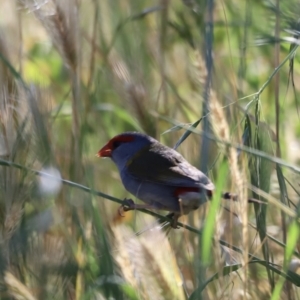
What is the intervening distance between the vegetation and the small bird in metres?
0.09

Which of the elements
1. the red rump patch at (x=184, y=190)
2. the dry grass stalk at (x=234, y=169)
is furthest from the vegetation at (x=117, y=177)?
the red rump patch at (x=184, y=190)

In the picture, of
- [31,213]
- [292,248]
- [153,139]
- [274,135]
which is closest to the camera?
[292,248]

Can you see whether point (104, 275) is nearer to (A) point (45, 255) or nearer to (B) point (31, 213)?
(A) point (45, 255)

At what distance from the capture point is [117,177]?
348 cm

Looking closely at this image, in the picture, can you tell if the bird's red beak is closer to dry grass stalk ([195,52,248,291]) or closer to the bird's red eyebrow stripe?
the bird's red eyebrow stripe

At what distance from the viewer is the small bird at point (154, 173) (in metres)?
2.71

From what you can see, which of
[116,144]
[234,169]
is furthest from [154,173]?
[234,169]

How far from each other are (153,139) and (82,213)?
37.8 inches

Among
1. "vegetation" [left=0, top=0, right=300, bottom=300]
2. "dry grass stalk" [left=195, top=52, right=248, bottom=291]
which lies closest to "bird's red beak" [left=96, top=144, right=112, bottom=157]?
"vegetation" [left=0, top=0, right=300, bottom=300]

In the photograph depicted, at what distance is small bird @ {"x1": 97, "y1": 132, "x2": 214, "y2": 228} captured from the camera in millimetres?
2711

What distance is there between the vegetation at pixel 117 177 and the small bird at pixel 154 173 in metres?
0.09

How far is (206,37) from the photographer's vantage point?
2.43m

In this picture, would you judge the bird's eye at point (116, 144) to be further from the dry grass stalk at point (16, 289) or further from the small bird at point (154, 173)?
the dry grass stalk at point (16, 289)

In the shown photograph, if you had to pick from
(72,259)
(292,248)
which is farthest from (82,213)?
(292,248)
